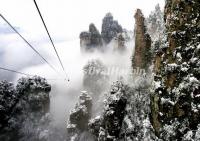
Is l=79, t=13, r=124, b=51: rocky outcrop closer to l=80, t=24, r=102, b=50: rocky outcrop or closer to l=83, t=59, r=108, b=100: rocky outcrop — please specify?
l=80, t=24, r=102, b=50: rocky outcrop

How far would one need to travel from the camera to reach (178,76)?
31.2 meters

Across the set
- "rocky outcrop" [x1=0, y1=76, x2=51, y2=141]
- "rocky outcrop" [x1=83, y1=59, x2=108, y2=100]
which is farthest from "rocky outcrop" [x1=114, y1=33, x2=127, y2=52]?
"rocky outcrop" [x1=0, y1=76, x2=51, y2=141]

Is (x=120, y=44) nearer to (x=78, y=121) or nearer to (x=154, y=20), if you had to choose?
(x=154, y=20)

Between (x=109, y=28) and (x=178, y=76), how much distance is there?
3360 inches

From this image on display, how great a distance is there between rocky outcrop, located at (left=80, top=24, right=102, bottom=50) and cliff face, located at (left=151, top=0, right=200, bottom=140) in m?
73.3

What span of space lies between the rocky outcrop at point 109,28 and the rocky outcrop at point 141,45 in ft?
188

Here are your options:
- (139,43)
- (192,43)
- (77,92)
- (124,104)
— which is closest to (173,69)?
(192,43)

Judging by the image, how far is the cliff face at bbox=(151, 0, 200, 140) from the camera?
28.4 m

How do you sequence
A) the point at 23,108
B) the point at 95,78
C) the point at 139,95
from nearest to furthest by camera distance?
1. the point at 139,95
2. the point at 23,108
3. the point at 95,78

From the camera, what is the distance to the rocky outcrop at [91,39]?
4252 inches

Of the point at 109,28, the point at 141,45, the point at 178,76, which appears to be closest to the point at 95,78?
the point at 141,45

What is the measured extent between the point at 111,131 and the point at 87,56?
2852 inches

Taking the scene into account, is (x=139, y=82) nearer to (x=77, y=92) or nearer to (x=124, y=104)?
(x=124, y=104)

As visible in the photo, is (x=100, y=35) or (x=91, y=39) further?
(x=100, y=35)
